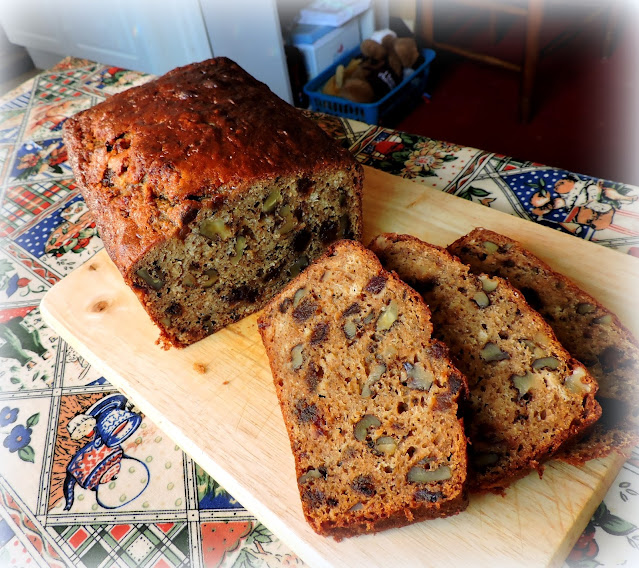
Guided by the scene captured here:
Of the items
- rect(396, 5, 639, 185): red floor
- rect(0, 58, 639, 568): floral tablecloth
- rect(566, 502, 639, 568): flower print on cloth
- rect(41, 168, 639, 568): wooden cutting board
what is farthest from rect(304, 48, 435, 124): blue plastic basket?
rect(566, 502, 639, 568): flower print on cloth

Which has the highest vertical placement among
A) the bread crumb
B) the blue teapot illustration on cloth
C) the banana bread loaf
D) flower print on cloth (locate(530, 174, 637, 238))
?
the banana bread loaf

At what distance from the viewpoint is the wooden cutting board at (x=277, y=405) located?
5.22ft

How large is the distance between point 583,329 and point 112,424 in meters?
1.80

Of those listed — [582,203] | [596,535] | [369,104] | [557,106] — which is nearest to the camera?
[596,535]

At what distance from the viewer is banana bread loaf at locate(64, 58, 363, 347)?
198 centimetres

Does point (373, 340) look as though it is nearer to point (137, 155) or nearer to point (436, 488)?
point (436, 488)

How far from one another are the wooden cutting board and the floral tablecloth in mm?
123

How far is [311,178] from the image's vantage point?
83.7 inches

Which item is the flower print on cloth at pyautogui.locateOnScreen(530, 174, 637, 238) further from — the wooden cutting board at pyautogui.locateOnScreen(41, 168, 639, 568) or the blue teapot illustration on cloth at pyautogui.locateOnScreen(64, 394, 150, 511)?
the blue teapot illustration on cloth at pyautogui.locateOnScreen(64, 394, 150, 511)

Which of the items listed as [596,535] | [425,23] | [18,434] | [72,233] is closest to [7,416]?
[18,434]

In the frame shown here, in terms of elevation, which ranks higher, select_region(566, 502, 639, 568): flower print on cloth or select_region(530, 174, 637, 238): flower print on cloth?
select_region(530, 174, 637, 238): flower print on cloth

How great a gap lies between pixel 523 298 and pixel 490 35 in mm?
5015

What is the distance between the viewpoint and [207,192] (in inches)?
76.7

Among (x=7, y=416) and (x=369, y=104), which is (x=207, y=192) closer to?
(x=7, y=416)
